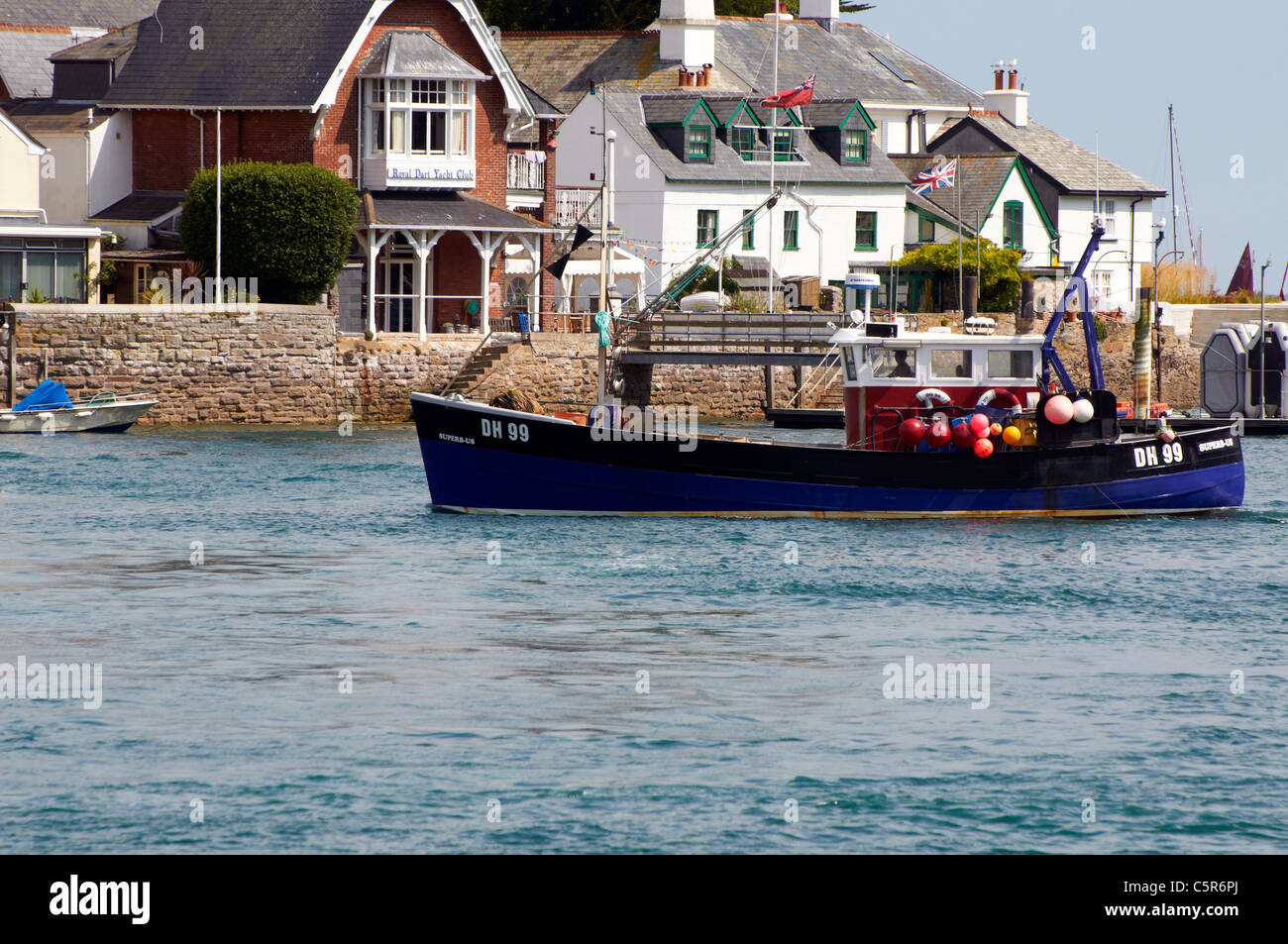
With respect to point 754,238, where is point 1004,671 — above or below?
below

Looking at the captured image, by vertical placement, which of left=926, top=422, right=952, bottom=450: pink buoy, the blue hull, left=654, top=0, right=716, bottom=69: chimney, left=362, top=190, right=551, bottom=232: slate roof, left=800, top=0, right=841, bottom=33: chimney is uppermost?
left=800, top=0, right=841, bottom=33: chimney

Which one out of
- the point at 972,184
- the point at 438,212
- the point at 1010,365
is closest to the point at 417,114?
the point at 438,212

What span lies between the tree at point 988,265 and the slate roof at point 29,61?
93.3 feet

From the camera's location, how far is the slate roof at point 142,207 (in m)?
49.7

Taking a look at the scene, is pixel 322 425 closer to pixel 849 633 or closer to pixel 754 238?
pixel 754 238

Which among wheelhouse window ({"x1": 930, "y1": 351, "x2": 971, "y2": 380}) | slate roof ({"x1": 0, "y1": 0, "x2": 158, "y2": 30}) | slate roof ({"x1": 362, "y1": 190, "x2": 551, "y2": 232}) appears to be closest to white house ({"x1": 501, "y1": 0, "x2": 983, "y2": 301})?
slate roof ({"x1": 362, "y1": 190, "x2": 551, "y2": 232})

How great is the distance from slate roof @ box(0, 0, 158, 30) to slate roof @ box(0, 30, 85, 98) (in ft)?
13.4

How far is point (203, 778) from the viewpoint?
44.7 feet

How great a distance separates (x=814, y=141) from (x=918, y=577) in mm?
42426

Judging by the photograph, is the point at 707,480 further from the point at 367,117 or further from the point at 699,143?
the point at 699,143

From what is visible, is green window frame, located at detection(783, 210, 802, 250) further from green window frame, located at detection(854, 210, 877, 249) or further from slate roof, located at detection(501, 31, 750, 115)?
slate roof, located at detection(501, 31, 750, 115)

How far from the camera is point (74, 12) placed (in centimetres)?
Answer: 6950

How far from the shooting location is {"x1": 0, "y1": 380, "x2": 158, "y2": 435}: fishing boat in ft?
135

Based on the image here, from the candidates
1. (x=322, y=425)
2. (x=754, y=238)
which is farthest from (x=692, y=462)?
(x=754, y=238)
